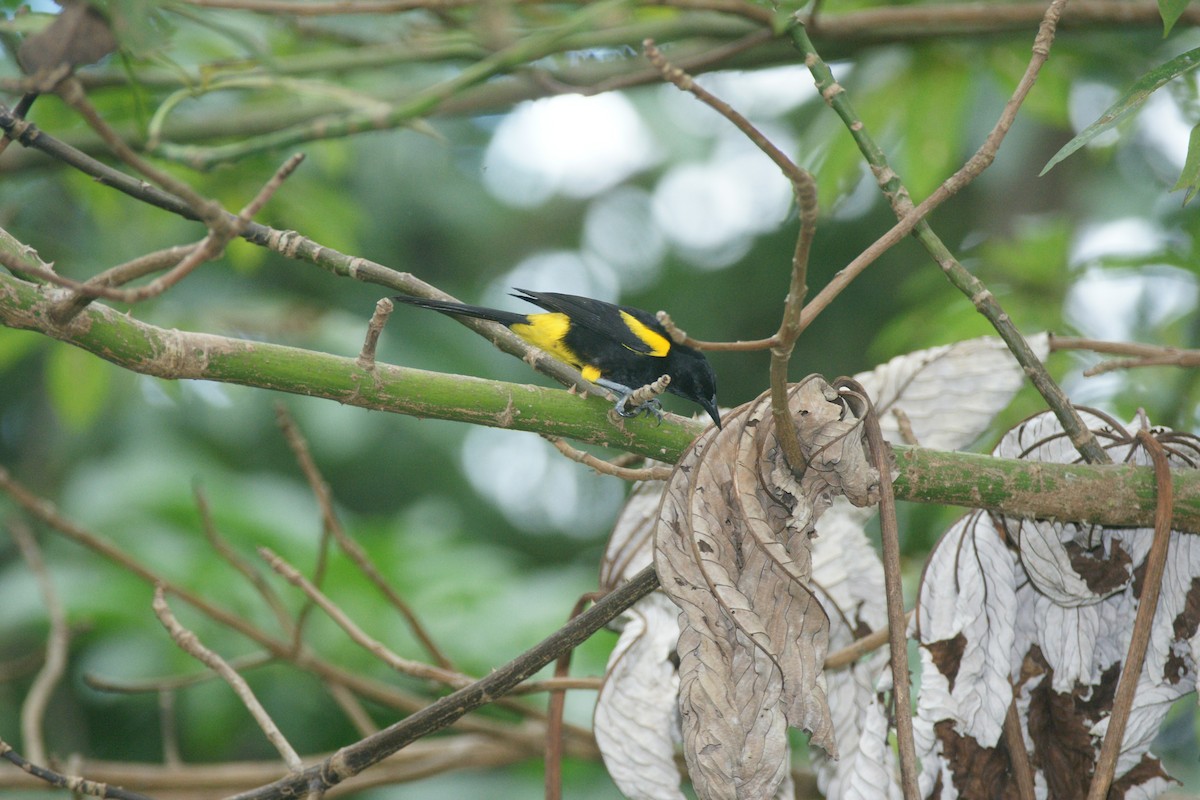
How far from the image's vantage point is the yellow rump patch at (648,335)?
3559 mm

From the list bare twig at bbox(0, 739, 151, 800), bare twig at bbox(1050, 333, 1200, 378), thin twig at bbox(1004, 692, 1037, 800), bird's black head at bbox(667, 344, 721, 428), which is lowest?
bare twig at bbox(0, 739, 151, 800)

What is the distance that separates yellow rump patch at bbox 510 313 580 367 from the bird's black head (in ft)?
1.10

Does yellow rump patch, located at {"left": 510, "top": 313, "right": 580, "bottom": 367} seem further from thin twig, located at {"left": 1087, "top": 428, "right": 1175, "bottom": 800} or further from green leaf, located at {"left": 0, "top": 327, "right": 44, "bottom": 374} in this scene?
thin twig, located at {"left": 1087, "top": 428, "right": 1175, "bottom": 800}

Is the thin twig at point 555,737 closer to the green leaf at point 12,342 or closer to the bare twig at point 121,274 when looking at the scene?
the bare twig at point 121,274

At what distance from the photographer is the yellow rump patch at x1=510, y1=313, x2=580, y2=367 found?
12.0ft

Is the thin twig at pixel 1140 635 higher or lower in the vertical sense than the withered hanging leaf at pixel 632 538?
lower

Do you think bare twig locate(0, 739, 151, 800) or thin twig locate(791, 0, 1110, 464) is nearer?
thin twig locate(791, 0, 1110, 464)

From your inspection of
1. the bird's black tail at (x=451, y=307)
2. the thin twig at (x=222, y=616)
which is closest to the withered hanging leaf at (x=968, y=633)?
the bird's black tail at (x=451, y=307)

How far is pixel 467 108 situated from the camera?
13.0 feet

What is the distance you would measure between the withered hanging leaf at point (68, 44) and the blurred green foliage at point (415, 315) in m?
0.08

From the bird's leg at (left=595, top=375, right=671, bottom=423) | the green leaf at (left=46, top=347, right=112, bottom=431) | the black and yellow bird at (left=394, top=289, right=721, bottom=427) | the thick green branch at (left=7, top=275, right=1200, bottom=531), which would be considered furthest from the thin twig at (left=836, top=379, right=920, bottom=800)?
the green leaf at (left=46, top=347, right=112, bottom=431)

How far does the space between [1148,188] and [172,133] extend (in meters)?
5.52

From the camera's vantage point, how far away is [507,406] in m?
1.92

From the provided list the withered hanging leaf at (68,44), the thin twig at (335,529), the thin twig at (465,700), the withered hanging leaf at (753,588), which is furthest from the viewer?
the thin twig at (335,529)
